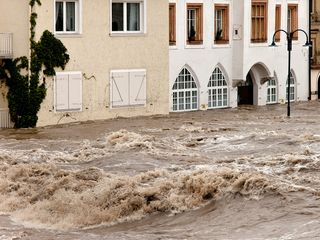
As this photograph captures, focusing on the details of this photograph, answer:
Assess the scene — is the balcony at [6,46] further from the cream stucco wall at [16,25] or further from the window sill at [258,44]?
the window sill at [258,44]

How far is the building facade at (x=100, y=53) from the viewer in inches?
1495

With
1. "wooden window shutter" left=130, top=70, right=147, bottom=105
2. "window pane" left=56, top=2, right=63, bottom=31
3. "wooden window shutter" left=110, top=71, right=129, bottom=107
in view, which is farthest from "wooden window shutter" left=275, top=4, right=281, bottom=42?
"window pane" left=56, top=2, right=63, bottom=31

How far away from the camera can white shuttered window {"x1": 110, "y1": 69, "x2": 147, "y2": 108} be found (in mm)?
40938

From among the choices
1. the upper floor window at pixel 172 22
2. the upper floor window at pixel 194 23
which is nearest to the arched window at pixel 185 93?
the upper floor window at pixel 194 23

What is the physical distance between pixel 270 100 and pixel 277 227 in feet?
103

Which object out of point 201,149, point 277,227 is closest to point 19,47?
point 201,149

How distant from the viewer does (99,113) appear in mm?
40594

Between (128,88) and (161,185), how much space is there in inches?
717

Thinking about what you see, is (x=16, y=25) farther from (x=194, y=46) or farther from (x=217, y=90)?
(x=217, y=90)

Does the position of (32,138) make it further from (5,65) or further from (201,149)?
(201,149)

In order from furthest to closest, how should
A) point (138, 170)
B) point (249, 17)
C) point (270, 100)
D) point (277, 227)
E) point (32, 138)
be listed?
point (270, 100) < point (249, 17) < point (32, 138) < point (138, 170) < point (277, 227)

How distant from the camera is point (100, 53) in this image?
4034 cm

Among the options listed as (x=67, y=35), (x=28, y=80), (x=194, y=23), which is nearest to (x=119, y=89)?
(x=67, y=35)

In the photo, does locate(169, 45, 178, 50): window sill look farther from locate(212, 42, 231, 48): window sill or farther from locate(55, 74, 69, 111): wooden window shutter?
locate(55, 74, 69, 111): wooden window shutter
